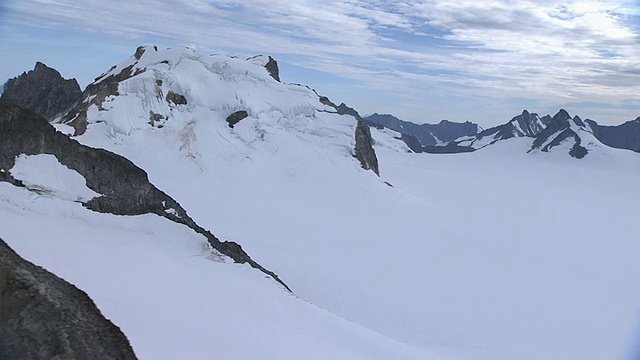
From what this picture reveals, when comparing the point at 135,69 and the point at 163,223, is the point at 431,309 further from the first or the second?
the point at 135,69

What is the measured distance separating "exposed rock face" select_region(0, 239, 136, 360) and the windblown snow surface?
3.00 m

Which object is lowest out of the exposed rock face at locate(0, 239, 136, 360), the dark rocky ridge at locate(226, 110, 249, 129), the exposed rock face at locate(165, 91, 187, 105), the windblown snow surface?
the windblown snow surface

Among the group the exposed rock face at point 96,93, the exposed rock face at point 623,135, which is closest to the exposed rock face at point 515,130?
the exposed rock face at point 623,135

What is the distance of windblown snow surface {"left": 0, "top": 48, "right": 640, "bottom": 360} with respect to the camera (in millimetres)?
13070

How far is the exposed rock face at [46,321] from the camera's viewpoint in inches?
273

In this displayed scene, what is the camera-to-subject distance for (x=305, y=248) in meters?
28.0

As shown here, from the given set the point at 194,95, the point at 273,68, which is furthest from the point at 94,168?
the point at 273,68

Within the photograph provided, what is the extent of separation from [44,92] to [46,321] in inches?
1854

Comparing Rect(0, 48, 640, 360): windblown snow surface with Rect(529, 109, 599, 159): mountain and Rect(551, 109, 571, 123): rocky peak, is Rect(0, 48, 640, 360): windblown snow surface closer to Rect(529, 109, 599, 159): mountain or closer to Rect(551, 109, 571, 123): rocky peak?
Rect(529, 109, 599, 159): mountain

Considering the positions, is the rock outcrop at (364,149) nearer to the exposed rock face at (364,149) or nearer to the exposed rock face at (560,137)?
the exposed rock face at (364,149)

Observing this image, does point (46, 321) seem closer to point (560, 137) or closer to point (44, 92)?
point (44, 92)

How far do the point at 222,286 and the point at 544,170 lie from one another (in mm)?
96196

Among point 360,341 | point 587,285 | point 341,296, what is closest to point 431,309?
point 341,296

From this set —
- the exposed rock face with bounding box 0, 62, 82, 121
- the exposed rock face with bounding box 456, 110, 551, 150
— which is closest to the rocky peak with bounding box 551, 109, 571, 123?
the exposed rock face with bounding box 456, 110, 551, 150
